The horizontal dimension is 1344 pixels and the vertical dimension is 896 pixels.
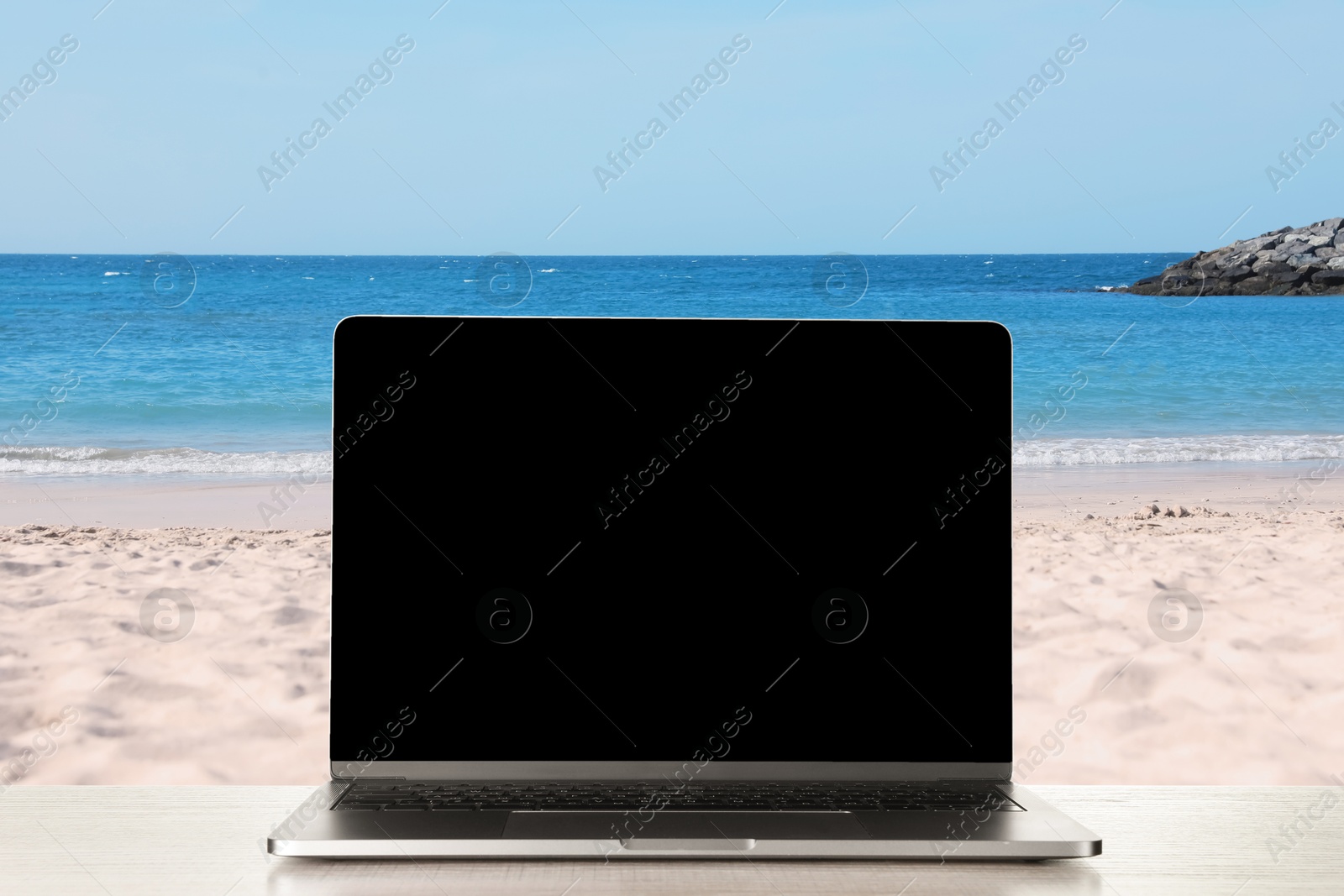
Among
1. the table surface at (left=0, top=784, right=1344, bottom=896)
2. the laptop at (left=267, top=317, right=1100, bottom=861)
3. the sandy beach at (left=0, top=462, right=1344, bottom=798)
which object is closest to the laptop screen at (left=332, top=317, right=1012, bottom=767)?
the laptop at (left=267, top=317, right=1100, bottom=861)

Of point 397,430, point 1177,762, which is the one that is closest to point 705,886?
point 397,430

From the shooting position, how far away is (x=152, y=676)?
3.59 meters

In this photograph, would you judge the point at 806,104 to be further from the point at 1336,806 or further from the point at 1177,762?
the point at 1336,806

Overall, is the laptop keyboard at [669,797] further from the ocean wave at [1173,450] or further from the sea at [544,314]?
the ocean wave at [1173,450]

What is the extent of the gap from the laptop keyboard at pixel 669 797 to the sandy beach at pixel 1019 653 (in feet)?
4.73

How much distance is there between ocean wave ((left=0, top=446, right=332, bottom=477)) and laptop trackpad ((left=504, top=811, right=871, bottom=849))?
806 cm

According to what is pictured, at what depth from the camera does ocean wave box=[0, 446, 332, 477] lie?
27.6 ft

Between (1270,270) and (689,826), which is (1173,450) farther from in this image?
(1270,270)

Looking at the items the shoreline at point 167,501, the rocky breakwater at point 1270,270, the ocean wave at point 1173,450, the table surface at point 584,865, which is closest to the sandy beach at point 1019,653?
the shoreline at point 167,501

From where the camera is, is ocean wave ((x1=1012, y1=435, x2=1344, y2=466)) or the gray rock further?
the gray rock

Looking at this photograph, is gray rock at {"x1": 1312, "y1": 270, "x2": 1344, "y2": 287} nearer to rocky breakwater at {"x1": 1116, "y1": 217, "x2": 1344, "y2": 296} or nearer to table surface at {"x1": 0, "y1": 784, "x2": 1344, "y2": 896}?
rocky breakwater at {"x1": 1116, "y1": 217, "x2": 1344, "y2": 296}

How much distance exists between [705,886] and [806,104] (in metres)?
22.3

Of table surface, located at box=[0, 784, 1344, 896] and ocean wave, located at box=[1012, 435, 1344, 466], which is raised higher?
ocean wave, located at box=[1012, 435, 1344, 466]

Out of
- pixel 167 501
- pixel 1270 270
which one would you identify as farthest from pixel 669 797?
pixel 1270 270
